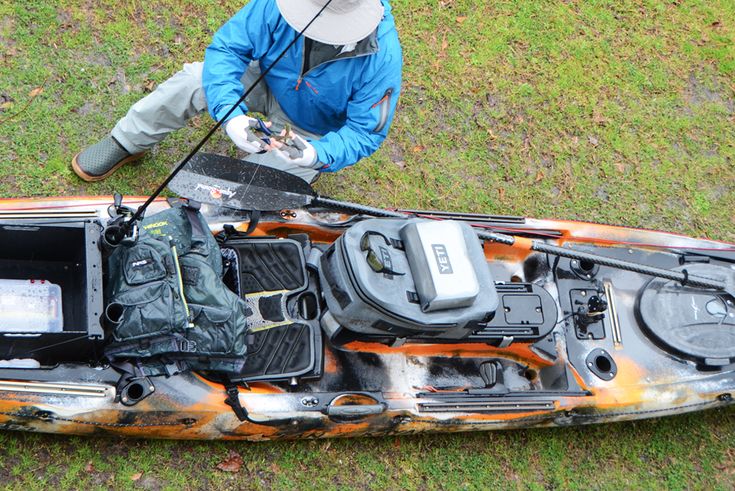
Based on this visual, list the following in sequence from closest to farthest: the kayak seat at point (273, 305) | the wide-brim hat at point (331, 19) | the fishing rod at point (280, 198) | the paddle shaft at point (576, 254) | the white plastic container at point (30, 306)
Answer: the white plastic container at point (30, 306)
the wide-brim hat at point (331, 19)
the kayak seat at point (273, 305)
the fishing rod at point (280, 198)
the paddle shaft at point (576, 254)

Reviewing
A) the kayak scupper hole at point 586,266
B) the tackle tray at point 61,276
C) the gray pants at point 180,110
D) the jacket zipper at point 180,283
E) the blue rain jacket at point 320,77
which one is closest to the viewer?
the tackle tray at point 61,276

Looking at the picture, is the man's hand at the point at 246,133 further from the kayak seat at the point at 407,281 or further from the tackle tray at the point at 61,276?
the tackle tray at the point at 61,276

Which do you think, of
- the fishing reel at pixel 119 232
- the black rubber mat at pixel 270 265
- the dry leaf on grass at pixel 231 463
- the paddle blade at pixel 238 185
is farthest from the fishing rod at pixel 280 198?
the dry leaf on grass at pixel 231 463

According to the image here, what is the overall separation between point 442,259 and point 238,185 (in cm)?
129

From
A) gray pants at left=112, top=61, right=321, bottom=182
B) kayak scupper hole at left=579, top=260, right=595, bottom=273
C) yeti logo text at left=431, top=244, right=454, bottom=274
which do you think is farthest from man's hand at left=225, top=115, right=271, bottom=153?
kayak scupper hole at left=579, top=260, right=595, bottom=273

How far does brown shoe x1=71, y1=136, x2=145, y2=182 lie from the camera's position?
5.08 m

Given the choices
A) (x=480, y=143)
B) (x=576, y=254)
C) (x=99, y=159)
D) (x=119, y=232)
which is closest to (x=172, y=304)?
(x=119, y=232)

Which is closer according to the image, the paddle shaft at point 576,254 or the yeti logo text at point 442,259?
the yeti logo text at point 442,259

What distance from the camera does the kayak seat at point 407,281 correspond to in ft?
12.4

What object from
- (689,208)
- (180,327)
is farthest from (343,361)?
(689,208)

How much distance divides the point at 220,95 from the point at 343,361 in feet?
5.37

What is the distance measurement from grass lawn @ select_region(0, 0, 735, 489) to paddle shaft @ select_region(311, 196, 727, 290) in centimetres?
109

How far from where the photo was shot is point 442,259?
3850mm

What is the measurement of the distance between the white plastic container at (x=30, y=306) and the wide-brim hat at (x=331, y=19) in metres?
1.80
